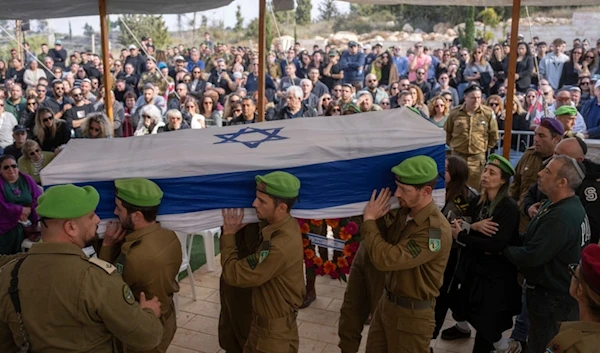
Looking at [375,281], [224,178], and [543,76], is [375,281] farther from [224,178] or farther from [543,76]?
[543,76]

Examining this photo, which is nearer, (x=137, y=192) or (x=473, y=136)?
(x=137, y=192)

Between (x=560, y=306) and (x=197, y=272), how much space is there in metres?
3.31

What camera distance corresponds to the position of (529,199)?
4.10 metres

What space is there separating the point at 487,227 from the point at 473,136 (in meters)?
3.12

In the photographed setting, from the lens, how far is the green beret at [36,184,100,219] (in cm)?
221

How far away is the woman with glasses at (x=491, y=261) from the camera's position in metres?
3.29

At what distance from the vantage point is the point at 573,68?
1059cm

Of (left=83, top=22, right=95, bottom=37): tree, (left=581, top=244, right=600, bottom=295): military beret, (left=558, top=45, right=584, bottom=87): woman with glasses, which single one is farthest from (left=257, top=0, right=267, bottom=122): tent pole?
(left=83, top=22, right=95, bottom=37): tree

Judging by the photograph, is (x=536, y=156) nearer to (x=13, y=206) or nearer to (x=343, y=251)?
(x=343, y=251)

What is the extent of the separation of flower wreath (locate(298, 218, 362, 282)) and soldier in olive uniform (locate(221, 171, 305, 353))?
1113mm

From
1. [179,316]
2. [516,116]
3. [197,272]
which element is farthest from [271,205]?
[516,116]

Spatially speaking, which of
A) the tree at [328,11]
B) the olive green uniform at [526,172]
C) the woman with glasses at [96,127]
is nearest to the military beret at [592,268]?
the olive green uniform at [526,172]

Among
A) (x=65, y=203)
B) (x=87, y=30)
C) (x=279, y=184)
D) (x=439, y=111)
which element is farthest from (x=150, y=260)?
(x=87, y=30)

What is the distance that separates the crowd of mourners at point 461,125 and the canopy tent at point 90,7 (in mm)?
1132
